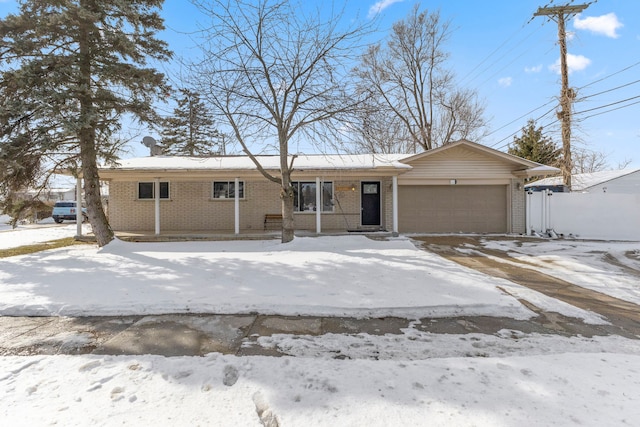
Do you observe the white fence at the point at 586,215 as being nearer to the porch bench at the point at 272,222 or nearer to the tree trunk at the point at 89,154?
the porch bench at the point at 272,222

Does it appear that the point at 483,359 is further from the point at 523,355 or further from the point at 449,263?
the point at 449,263

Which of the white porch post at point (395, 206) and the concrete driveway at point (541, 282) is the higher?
the white porch post at point (395, 206)

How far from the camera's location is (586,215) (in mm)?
12297

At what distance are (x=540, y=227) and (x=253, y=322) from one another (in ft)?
43.7

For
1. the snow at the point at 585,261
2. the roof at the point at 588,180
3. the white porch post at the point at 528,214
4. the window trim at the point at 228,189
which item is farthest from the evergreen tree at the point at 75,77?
the roof at the point at 588,180

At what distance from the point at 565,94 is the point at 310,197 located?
13.5m

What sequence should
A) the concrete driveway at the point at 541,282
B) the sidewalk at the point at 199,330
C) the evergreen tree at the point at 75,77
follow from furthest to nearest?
the evergreen tree at the point at 75,77 → the concrete driveway at the point at 541,282 → the sidewalk at the point at 199,330

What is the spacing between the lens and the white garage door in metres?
13.5

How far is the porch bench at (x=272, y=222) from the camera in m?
13.8

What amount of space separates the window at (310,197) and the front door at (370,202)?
4.91ft

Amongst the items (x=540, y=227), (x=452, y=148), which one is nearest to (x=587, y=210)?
(x=540, y=227)

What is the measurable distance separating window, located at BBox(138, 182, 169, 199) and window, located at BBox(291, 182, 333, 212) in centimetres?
578

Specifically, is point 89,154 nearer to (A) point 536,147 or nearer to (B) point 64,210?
(B) point 64,210

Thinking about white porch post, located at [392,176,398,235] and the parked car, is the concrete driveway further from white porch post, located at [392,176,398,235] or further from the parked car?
the parked car
